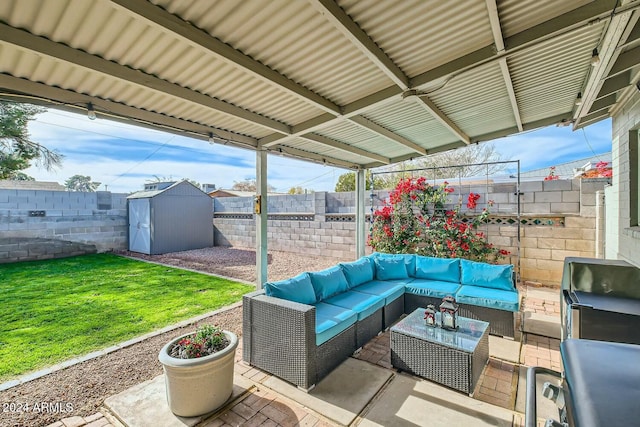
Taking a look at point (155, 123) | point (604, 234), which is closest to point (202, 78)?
point (155, 123)

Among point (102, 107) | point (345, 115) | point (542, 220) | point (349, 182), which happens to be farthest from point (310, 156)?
point (349, 182)

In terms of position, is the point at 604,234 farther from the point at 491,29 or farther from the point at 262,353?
the point at 262,353

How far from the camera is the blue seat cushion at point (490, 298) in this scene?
11.7ft

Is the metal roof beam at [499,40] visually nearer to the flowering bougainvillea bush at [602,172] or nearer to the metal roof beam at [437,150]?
the metal roof beam at [437,150]

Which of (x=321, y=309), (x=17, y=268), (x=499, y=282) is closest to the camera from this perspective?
(x=321, y=309)

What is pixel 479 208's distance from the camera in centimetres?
641

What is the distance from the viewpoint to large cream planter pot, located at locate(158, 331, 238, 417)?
224cm

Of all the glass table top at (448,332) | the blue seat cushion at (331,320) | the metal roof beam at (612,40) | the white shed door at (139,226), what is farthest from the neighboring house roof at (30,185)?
the metal roof beam at (612,40)

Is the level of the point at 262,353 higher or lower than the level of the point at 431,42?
lower

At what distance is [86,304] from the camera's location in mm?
4902

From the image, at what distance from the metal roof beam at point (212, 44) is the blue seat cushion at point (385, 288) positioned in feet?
8.35

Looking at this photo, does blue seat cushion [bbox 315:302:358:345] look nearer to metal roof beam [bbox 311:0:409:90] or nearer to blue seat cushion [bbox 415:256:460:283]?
blue seat cushion [bbox 415:256:460:283]

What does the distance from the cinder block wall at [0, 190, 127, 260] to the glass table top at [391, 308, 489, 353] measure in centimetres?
1075

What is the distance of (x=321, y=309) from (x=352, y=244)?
5.08 metres
